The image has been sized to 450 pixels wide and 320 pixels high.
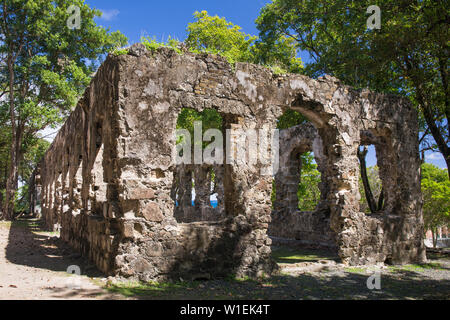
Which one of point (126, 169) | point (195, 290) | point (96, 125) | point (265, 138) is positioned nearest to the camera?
point (195, 290)

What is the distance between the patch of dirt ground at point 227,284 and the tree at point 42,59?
954 centimetres

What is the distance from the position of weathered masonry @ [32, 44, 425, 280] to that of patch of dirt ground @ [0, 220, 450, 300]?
1.23ft

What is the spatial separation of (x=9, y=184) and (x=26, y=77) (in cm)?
511

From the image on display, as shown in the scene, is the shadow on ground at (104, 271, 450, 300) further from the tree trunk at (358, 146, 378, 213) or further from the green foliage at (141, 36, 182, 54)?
the tree trunk at (358, 146, 378, 213)

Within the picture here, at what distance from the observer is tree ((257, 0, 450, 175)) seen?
29.1 ft

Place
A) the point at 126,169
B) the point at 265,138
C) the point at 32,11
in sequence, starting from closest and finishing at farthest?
the point at 126,169 < the point at 265,138 < the point at 32,11

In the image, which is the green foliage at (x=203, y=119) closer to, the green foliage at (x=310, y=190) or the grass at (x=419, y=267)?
the green foliage at (x=310, y=190)

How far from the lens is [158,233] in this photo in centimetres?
625

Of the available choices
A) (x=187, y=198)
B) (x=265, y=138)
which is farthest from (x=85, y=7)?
(x=265, y=138)

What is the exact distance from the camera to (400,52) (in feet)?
31.8

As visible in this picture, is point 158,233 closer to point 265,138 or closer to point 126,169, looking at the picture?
point 126,169

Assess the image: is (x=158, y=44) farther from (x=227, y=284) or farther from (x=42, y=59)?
(x=42, y=59)

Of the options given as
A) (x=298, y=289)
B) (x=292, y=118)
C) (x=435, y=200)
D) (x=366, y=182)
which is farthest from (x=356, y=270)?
(x=435, y=200)

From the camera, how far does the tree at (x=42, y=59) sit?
16.6 m
